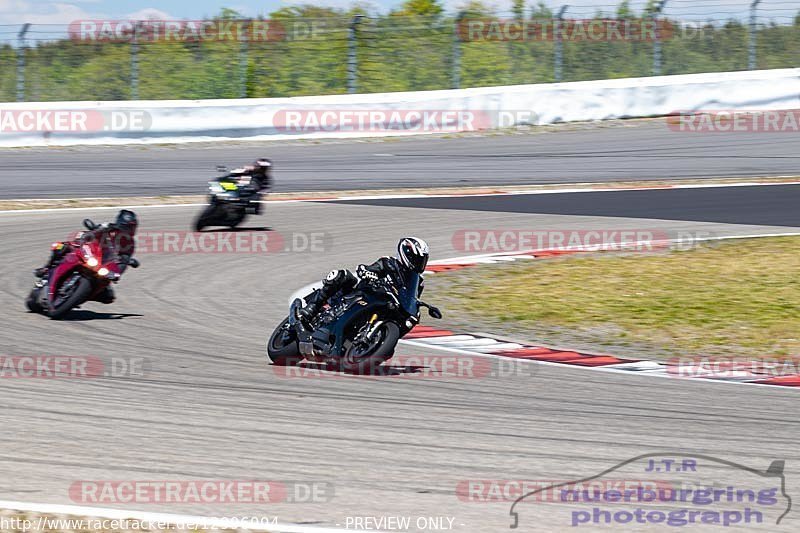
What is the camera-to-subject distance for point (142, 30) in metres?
26.5

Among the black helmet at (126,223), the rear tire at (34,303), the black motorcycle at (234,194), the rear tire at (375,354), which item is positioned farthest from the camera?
the black motorcycle at (234,194)

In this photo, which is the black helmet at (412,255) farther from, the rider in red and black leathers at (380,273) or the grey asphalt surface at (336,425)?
the grey asphalt surface at (336,425)

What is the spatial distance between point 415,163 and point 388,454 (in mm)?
16831

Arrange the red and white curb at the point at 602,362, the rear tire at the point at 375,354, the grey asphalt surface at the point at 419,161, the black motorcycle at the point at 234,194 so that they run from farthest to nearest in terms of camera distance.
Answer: the grey asphalt surface at the point at 419,161 → the black motorcycle at the point at 234,194 → the red and white curb at the point at 602,362 → the rear tire at the point at 375,354

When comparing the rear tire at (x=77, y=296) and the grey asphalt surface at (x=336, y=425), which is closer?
the grey asphalt surface at (x=336, y=425)

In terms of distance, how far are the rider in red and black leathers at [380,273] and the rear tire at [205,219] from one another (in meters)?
7.63

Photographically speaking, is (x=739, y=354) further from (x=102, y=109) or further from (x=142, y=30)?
(x=142, y=30)

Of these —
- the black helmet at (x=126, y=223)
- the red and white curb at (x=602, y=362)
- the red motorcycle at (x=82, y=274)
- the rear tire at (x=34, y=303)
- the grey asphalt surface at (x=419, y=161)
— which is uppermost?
the grey asphalt surface at (x=419, y=161)

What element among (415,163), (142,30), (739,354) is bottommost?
(739,354)

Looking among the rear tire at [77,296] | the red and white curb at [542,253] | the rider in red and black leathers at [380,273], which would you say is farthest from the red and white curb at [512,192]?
the rider in red and black leathers at [380,273]

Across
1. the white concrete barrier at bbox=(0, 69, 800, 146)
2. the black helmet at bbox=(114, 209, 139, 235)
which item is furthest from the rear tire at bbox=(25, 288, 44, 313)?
the white concrete barrier at bbox=(0, 69, 800, 146)

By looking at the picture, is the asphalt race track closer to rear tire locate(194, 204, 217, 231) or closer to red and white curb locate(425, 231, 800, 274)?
red and white curb locate(425, 231, 800, 274)

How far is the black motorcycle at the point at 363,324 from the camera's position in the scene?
27.8 ft

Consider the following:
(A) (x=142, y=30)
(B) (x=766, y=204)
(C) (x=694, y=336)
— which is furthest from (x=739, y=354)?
(A) (x=142, y=30)
